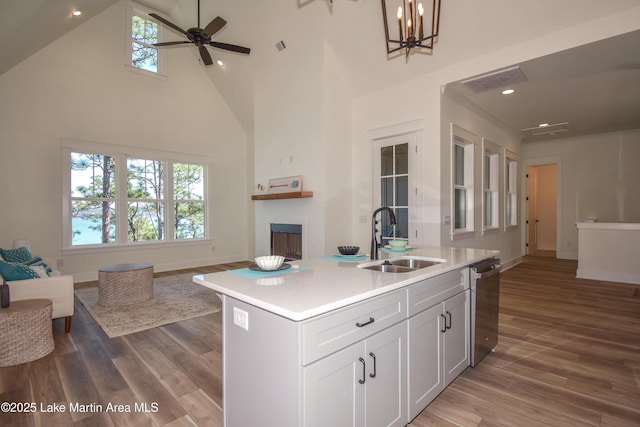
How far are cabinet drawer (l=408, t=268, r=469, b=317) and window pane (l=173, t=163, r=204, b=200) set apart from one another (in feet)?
19.5

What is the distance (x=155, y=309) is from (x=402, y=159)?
12.6ft

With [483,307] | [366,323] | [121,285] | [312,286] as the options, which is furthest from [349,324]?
[121,285]

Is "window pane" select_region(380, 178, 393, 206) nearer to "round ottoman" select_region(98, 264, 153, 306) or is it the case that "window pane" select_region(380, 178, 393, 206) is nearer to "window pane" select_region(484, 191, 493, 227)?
"window pane" select_region(484, 191, 493, 227)

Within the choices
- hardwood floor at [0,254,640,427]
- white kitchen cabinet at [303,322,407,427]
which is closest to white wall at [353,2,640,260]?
hardwood floor at [0,254,640,427]

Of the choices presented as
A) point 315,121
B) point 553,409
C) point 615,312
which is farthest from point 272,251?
point 615,312

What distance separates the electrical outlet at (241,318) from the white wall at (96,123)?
17.4ft

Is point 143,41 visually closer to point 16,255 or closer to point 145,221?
point 145,221

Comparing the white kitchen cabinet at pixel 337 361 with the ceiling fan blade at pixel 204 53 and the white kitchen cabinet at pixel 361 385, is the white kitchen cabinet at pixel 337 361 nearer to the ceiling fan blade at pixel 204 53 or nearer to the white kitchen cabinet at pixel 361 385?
the white kitchen cabinet at pixel 361 385

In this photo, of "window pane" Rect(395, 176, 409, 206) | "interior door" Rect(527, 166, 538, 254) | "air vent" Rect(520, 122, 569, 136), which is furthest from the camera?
"interior door" Rect(527, 166, 538, 254)

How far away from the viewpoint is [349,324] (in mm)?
1354

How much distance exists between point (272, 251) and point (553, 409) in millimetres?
4432

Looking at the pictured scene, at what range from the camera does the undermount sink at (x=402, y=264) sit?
2.15 meters

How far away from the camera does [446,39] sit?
3.70 meters

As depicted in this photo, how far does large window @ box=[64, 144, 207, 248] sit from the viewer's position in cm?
539
